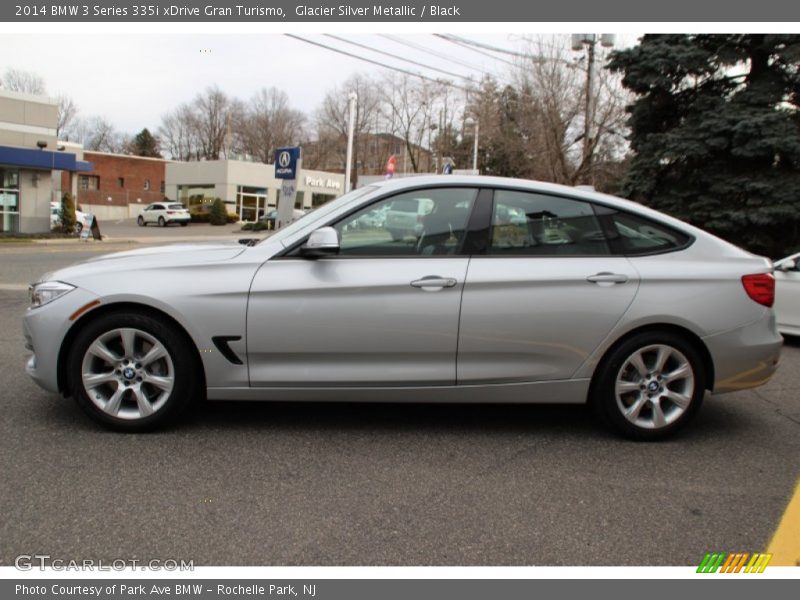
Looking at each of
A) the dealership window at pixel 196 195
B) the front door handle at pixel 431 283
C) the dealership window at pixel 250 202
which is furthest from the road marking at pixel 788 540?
the dealership window at pixel 250 202

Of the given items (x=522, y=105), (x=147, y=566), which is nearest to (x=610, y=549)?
(x=147, y=566)

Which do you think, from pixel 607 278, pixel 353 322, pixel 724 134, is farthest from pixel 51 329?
pixel 724 134

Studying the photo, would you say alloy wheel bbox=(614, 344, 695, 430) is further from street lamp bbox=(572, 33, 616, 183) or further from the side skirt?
street lamp bbox=(572, 33, 616, 183)

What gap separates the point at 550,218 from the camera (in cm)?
430

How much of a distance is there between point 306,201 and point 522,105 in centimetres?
3389

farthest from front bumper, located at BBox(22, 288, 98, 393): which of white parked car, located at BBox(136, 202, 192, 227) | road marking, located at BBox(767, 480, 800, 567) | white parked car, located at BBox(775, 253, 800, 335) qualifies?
white parked car, located at BBox(136, 202, 192, 227)

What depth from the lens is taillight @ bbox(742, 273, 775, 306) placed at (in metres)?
4.30

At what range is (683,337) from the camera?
4.28m

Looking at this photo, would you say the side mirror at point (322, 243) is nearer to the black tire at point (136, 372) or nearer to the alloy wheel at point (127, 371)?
the black tire at point (136, 372)

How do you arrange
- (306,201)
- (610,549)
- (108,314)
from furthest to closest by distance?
1. (306,201)
2. (108,314)
3. (610,549)

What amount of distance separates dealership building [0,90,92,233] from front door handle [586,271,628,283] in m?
27.9

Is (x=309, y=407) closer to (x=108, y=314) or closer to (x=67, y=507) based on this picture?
(x=108, y=314)

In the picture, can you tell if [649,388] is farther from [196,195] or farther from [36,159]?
[196,195]

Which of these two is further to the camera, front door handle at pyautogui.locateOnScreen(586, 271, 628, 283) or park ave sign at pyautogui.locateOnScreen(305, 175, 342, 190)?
park ave sign at pyautogui.locateOnScreen(305, 175, 342, 190)
